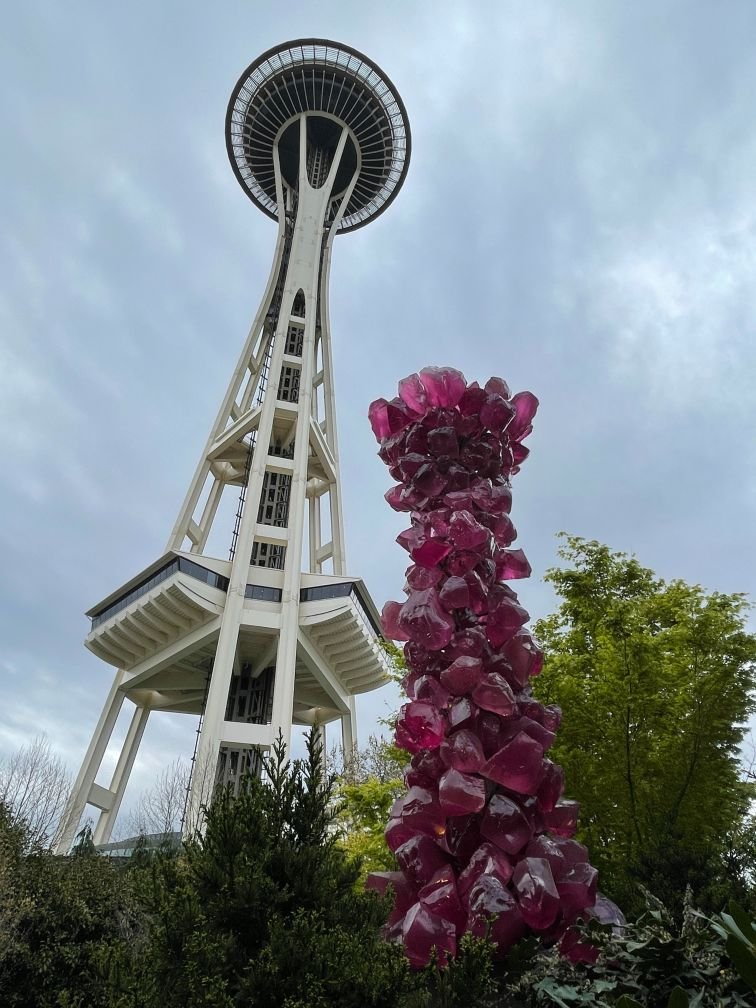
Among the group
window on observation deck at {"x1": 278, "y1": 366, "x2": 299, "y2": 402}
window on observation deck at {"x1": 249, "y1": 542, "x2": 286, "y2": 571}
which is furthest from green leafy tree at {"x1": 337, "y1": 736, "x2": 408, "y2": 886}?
window on observation deck at {"x1": 278, "y1": 366, "x2": 299, "y2": 402}

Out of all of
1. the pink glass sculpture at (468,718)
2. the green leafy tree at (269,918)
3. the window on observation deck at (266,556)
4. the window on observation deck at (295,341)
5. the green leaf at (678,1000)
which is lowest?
the green leaf at (678,1000)

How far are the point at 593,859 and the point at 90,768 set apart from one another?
79.3 ft

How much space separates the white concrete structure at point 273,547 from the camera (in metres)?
27.0

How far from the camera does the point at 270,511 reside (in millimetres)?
33594

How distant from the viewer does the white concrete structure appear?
27.0 m

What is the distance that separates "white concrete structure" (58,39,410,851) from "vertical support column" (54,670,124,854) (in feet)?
0.26

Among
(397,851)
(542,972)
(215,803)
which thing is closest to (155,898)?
(215,803)

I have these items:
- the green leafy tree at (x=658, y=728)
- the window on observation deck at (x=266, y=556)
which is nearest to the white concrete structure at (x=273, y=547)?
the window on observation deck at (x=266, y=556)

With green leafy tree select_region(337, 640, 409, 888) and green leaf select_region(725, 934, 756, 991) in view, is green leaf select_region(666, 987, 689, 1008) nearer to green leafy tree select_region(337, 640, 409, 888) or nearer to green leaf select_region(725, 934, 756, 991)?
green leaf select_region(725, 934, 756, 991)

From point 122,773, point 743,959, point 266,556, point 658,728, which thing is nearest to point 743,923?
point 743,959

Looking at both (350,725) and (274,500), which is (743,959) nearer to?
(350,725)

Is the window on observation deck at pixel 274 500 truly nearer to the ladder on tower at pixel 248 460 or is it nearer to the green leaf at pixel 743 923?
the ladder on tower at pixel 248 460

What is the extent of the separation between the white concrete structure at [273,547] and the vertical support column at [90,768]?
8 cm

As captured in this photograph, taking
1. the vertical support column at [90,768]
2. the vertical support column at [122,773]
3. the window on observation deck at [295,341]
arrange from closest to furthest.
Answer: the vertical support column at [90,768] < the vertical support column at [122,773] < the window on observation deck at [295,341]
